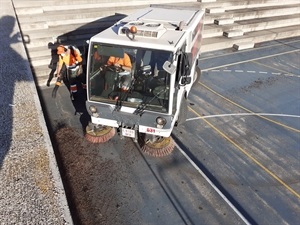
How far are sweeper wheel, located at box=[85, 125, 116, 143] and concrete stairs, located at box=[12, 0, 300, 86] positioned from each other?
12.5 ft

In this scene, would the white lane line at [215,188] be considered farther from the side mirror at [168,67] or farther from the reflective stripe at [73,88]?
the reflective stripe at [73,88]

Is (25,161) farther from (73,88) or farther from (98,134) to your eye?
(73,88)

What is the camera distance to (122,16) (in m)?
13.5

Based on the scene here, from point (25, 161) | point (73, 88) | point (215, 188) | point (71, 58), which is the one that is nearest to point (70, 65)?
point (71, 58)

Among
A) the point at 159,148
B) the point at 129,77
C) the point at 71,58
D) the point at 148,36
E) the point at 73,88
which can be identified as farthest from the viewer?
the point at 73,88

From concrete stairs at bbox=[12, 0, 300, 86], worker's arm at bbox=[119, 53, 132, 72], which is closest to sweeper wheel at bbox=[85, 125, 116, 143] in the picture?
worker's arm at bbox=[119, 53, 132, 72]

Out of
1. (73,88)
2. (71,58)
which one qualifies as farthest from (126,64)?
(73,88)

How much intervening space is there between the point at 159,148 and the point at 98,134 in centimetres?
169

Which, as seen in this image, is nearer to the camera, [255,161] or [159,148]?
[159,148]

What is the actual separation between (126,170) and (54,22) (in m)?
8.75

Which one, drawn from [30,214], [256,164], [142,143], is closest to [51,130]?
[142,143]

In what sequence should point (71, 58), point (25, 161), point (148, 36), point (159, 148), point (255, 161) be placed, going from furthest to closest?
point (71, 58) < point (255, 161) < point (159, 148) < point (148, 36) < point (25, 161)

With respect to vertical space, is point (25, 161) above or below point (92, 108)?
below

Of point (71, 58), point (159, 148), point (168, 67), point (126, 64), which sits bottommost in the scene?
point (159, 148)
